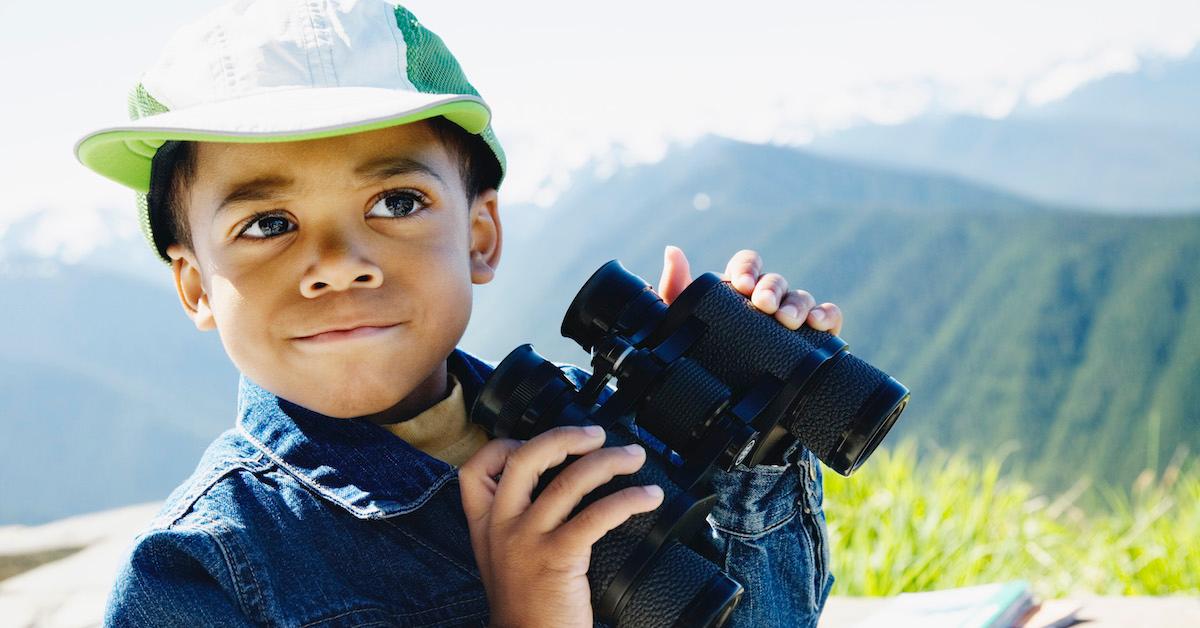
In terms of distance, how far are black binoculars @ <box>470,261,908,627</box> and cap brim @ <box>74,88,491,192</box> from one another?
10.6 inches

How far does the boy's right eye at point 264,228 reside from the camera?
3.55 feet

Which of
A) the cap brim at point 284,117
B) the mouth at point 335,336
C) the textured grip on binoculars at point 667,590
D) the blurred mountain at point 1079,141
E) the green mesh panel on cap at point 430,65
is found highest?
the blurred mountain at point 1079,141

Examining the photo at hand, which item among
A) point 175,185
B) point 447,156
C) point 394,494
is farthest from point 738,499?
point 175,185

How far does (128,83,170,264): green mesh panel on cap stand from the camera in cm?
113

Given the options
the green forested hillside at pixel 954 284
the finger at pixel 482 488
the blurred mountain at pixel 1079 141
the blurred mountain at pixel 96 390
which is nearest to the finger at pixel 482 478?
the finger at pixel 482 488

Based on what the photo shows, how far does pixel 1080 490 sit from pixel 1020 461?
0.84ft

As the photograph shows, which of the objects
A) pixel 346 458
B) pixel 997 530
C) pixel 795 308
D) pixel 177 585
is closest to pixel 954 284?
pixel 997 530

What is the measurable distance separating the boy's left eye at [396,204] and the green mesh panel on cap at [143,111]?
0.26m

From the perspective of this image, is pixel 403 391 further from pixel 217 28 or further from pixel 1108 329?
pixel 1108 329

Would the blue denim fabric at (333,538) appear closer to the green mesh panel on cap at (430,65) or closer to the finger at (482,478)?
the finger at (482,478)

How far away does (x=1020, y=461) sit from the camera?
147 inches

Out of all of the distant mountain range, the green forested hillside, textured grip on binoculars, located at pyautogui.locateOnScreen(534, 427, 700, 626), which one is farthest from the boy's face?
the green forested hillside

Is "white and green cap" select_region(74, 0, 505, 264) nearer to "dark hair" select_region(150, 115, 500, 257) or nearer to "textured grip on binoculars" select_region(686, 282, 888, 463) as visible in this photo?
"dark hair" select_region(150, 115, 500, 257)

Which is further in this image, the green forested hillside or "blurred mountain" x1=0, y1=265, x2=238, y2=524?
the green forested hillside
